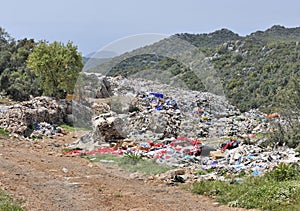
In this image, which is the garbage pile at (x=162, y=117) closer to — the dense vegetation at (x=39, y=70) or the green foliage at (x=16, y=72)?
the dense vegetation at (x=39, y=70)

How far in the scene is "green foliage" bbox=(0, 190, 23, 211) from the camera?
4.79 metres

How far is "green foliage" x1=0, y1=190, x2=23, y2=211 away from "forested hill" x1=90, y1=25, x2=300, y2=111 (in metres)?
8.34

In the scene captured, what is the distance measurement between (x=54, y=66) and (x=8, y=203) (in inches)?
543

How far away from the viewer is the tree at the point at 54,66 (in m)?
18.0

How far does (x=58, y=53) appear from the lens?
18.4 meters

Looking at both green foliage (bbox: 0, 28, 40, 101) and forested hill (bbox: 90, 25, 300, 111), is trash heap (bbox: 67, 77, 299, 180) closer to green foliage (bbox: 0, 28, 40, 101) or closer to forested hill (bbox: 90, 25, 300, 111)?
forested hill (bbox: 90, 25, 300, 111)

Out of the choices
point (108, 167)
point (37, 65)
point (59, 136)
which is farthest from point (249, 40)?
point (108, 167)

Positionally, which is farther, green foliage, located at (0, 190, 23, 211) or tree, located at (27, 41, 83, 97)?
tree, located at (27, 41, 83, 97)

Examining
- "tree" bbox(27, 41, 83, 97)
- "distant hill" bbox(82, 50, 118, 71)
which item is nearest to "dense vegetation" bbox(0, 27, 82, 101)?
"tree" bbox(27, 41, 83, 97)

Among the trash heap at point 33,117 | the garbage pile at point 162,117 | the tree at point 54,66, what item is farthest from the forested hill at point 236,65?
the trash heap at point 33,117

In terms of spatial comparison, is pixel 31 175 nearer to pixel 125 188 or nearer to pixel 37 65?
pixel 125 188

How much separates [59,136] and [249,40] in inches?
1287

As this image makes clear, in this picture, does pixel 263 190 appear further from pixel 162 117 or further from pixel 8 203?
pixel 162 117

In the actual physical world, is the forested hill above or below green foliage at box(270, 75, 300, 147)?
above
